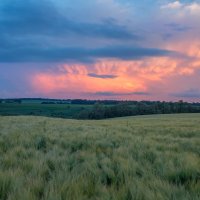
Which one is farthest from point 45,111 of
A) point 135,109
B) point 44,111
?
point 135,109

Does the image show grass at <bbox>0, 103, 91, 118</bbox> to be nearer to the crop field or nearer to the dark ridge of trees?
the crop field

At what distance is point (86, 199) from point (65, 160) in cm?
250

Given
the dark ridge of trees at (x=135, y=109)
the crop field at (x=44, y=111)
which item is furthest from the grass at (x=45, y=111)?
the dark ridge of trees at (x=135, y=109)

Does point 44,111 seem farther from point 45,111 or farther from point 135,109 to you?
point 135,109

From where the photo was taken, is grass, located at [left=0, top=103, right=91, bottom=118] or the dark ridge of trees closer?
the dark ridge of trees

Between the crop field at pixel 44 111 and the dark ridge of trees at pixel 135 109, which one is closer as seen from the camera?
the dark ridge of trees at pixel 135 109

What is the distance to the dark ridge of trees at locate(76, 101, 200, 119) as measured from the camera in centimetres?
9156

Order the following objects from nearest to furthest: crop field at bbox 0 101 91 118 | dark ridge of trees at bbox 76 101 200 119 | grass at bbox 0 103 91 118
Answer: dark ridge of trees at bbox 76 101 200 119
grass at bbox 0 103 91 118
crop field at bbox 0 101 91 118

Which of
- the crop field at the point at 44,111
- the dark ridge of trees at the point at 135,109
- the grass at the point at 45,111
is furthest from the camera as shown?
the crop field at the point at 44,111

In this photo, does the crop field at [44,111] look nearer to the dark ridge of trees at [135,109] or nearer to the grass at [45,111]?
the grass at [45,111]

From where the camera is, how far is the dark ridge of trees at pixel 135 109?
9156 cm

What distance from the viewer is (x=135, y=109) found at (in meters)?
94.1

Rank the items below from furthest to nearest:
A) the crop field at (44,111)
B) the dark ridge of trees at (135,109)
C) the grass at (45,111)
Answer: the crop field at (44,111)
the grass at (45,111)
the dark ridge of trees at (135,109)

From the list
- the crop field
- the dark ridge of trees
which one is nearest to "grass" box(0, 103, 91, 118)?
the crop field
